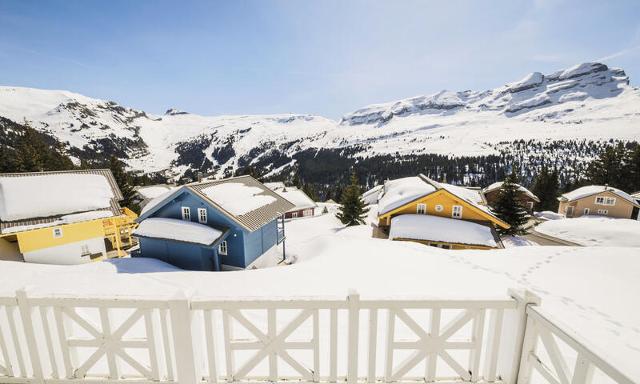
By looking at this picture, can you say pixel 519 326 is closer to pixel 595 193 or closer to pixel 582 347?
pixel 582 347

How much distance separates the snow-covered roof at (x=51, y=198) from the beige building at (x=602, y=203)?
6340 centimetres

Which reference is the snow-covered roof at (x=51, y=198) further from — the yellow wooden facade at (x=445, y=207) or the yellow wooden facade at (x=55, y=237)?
the yellow wooden facade at (x=445, y=207)

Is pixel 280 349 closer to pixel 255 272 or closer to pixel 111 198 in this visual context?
pixel 255 272

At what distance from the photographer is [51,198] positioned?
65.7ft

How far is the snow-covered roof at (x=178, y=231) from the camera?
1736cm

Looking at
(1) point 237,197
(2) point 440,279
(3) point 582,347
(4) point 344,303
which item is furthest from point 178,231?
(3) point 582,347

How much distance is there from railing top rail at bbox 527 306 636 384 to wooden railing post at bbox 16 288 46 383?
20.5ft

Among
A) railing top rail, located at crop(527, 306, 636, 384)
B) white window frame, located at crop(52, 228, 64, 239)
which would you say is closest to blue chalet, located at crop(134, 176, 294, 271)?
white window frame, located at crop(52, 228, 64, 239)

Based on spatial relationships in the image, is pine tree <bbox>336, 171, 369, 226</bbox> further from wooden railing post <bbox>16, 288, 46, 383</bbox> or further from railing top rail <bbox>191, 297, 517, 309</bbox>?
wooden railing post <bbox>16, 288, 46, 383</bbox>

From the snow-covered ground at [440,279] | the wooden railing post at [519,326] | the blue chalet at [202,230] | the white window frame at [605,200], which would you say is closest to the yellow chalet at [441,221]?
the snow-covered ground at [440,279]

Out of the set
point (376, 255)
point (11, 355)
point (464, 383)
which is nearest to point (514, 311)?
point (464, 383)

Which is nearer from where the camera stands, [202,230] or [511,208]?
[202,230]

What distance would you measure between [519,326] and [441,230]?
20885 mm

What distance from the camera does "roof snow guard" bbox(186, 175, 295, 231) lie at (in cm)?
1863
